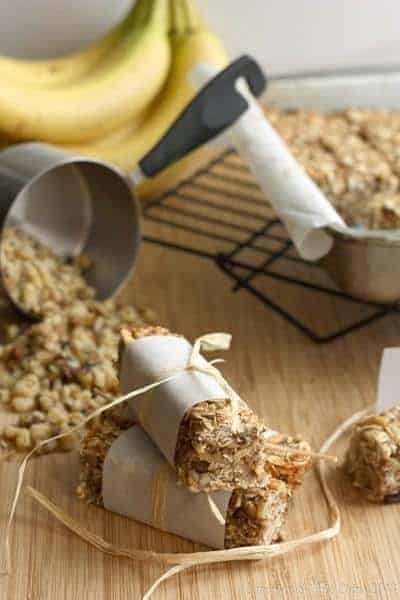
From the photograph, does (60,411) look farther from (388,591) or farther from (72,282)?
(388,591)

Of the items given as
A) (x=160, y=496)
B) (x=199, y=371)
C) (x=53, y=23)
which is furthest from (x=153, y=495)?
(x=53, y=23)

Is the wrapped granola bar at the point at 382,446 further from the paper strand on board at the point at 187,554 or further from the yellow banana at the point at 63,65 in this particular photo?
the yellow banana at the point at 63,65

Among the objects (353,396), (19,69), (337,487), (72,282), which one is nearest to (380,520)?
(337,487)

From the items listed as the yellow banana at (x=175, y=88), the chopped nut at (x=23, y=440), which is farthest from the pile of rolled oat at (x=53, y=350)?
the yellow banana at (x=175, y=88)

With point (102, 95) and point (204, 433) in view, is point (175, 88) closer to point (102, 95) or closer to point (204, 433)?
point (102, 95)

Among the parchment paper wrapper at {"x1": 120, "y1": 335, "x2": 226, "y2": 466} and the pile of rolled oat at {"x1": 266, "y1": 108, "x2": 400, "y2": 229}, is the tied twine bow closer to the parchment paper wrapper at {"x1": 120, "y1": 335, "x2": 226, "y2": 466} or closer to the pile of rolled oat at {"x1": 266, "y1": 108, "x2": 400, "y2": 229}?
the parchment paper wrapper at {"x1": 120, "y1": 335, "x2": 226, "y2": 466}

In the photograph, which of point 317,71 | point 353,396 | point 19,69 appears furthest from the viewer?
point 317,71
